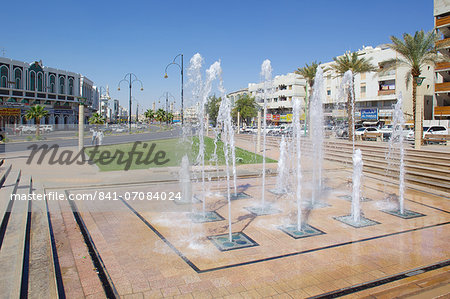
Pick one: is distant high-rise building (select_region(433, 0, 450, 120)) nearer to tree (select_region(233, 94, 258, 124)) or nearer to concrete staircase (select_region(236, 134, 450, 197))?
concrete staircase (select_region(236, 134, 450, 197))

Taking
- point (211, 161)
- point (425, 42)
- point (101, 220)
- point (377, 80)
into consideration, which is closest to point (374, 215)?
point (101, 220)

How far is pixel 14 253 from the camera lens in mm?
4930

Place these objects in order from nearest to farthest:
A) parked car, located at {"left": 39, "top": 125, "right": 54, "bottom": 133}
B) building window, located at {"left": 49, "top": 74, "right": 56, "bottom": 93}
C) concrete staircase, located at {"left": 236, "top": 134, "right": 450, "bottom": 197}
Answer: concrete staircase, located at {"left": 236, "top": 134, "right": 450, "bottom": 197}, parked car, located at {"left": 39, "top": 125, "right": 54, "bottom": 133}, building window, located at {"left": 49, "top": 74, "right": 56, "bottom": 93}

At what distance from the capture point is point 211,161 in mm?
17688

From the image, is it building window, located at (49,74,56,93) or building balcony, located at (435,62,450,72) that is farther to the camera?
building window, located at (49,74,56,93)

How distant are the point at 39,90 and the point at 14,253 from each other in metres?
61.0

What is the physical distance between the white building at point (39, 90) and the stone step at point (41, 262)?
148 ft

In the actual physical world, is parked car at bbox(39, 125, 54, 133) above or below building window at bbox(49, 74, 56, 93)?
below

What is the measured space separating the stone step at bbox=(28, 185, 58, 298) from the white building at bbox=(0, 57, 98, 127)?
4500 cm

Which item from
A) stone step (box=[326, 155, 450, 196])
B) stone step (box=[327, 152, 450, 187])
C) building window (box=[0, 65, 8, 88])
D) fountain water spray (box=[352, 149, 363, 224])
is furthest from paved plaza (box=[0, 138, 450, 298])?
building window (box=[0, 65, 8, 88])

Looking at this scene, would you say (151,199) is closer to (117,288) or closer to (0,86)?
(117,288)

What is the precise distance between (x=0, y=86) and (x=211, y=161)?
156 ft

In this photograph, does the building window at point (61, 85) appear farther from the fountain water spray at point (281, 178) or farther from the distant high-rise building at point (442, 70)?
the fountain water spray at point (281, 178)

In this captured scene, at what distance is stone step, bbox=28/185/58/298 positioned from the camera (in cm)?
407
